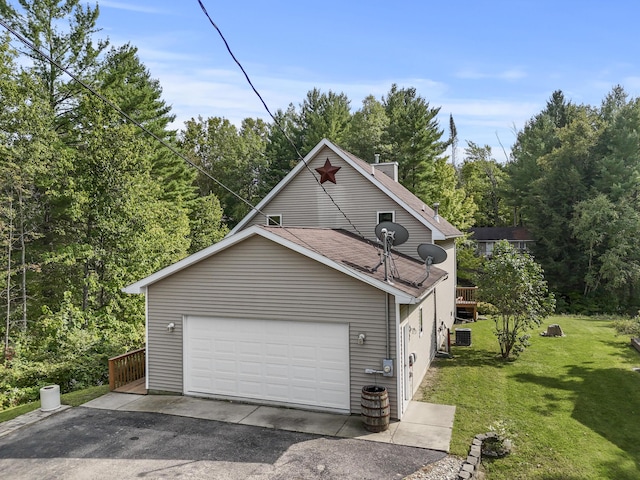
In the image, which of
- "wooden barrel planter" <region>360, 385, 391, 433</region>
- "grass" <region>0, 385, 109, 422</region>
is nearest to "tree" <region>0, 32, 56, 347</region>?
"grass" <region>0, 385, 109, 422</region>

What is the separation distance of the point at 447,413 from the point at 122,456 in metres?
6.82

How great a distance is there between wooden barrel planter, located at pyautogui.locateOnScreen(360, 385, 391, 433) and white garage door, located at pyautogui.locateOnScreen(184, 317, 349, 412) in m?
1.00

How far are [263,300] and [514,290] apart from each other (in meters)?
8.69

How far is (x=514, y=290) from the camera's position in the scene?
47.7ft

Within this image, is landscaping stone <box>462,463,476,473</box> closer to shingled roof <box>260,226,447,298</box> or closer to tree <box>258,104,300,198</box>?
shingled roof <box>260,226,447,298</box>

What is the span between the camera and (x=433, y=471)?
24.5 ft

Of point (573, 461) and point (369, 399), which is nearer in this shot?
point (573, 461)

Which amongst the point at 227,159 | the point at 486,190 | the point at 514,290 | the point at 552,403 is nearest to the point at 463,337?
the point at 514,290

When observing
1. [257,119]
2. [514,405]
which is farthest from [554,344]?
[257,119]

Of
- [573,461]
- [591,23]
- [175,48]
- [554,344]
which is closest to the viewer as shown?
[175,48]

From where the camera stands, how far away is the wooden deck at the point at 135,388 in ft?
38.6

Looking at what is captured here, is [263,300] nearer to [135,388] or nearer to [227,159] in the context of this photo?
[135,388]

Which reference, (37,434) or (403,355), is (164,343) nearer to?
(37,434)

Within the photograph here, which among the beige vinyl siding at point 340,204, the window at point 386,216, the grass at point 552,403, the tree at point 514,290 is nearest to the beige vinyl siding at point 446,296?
the grass at point 552,403
